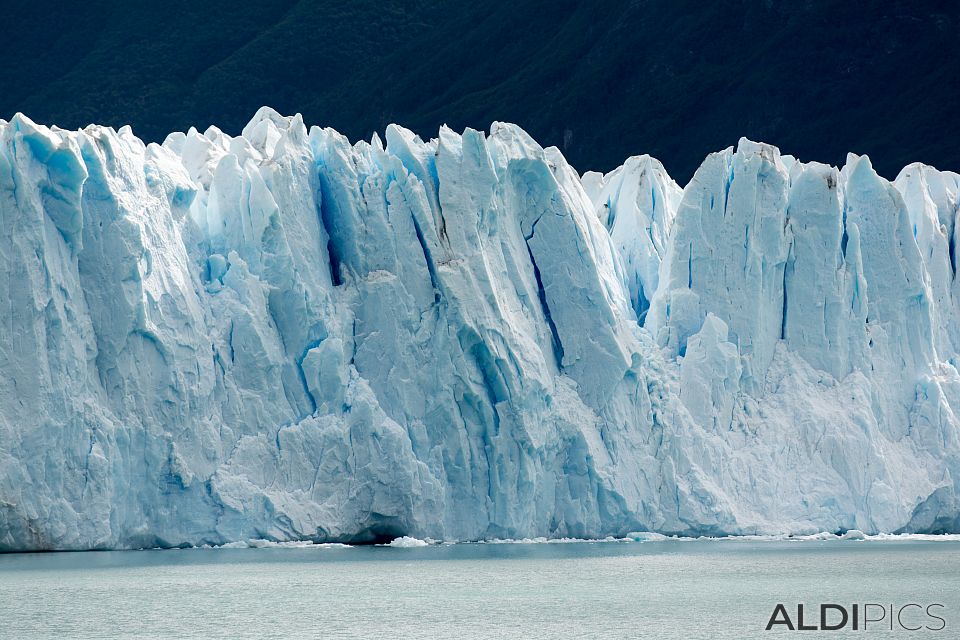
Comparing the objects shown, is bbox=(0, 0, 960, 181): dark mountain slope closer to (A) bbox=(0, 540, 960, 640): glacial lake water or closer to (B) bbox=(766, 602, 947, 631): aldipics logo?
(A) bbox=(0, 540, 960, 640): glacial lake water

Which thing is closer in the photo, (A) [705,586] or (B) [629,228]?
(A) [705,586]

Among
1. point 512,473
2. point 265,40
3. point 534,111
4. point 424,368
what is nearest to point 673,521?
point 512,473

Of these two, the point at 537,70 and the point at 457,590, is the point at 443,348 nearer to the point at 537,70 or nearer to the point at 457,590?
the point at 457,590

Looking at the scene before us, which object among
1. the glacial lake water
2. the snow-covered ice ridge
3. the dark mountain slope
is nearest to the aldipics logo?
the glacial lake water

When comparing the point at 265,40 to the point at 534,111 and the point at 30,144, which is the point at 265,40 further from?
the point at 30,144

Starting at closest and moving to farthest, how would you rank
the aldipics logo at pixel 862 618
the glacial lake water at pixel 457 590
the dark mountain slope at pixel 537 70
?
the glacial lake water at pixel 457 590, the aldipics logo at pixel 862 618, the dark mountain slope at pixel 537 70

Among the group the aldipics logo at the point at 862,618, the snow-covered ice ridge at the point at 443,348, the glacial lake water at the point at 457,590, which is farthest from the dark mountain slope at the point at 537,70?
the aldipics logo at the point at 862,618

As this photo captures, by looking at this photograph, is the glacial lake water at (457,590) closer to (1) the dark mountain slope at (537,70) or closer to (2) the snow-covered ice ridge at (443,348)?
(2) the snow-covered ice ridge at (443,348)
